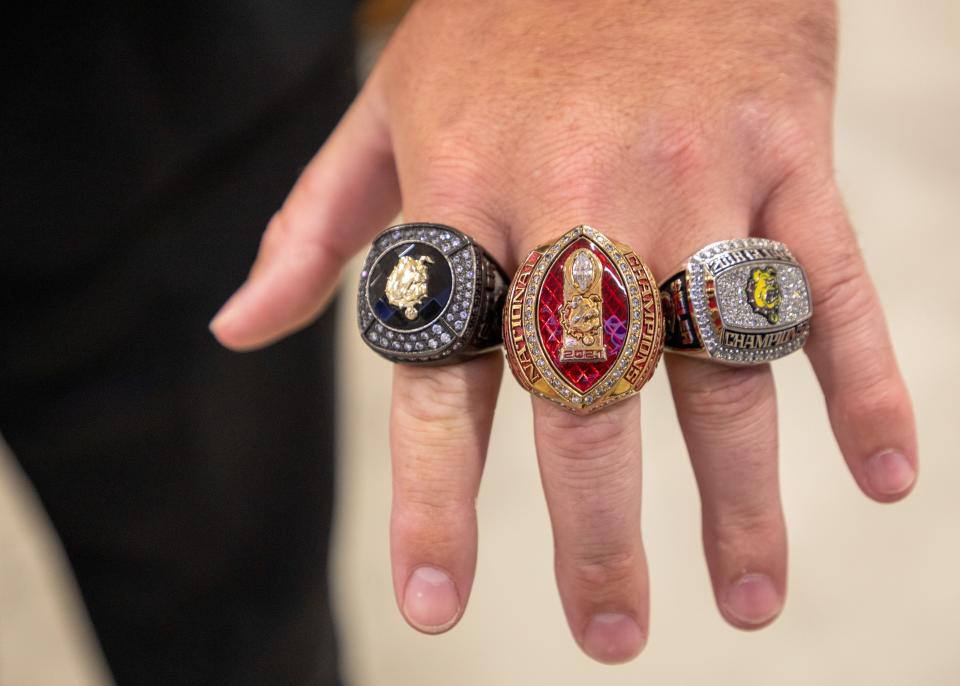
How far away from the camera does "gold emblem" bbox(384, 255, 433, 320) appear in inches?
39.2

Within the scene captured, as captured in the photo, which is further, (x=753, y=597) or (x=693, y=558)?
(x=693, y=558)

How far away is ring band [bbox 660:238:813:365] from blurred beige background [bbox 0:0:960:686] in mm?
1356

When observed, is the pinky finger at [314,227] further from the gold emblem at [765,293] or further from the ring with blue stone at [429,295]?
the gold emblem at [765,293]

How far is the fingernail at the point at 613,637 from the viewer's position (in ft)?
3.31

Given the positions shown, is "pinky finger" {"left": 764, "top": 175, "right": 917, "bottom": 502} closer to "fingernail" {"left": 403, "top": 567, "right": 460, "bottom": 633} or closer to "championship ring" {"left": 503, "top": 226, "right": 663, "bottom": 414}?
"championship ring" {"left": 503, "top": 226, "right": 663, "bottom": 414}

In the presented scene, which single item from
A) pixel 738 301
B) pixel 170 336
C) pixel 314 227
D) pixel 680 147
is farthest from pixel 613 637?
pixel 170 336

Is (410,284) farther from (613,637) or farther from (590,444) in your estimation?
(613,637)

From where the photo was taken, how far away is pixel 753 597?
1.05 m

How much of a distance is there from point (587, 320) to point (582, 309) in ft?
0.05

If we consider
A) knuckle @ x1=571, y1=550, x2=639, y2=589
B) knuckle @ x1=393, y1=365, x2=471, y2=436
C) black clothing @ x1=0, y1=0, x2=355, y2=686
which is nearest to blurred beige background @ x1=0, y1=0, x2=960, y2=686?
black clothing @ x1=0, y1=0, x2=355, y2=686

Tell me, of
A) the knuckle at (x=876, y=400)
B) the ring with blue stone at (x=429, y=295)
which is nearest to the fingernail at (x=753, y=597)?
the knuckle at (x=876, y=400)

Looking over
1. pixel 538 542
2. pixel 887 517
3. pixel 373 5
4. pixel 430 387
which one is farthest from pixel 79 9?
pixel 887 517

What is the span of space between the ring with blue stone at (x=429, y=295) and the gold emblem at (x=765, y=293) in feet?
0.98

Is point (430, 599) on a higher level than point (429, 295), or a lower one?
lower
